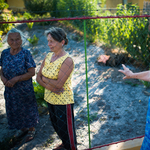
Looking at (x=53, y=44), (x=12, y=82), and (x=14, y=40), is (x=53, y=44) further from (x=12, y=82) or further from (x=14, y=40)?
(x=12, y=82)

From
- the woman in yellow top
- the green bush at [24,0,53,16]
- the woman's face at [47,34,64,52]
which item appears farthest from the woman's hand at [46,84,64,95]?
the green bush at [24,0,53,16]

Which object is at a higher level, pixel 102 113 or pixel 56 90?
pixel 56 90

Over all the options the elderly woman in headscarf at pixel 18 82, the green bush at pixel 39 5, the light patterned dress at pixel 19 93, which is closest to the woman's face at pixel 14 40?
the elderly woman in headscarf at pixel 18 82

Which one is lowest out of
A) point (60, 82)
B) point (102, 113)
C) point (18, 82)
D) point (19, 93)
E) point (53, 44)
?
point (102, 113)

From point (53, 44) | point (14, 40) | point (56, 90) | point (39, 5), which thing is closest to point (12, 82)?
point (14, 40)

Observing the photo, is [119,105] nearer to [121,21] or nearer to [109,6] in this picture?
[121,21]

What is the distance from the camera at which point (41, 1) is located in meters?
12.1

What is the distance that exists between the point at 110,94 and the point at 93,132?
4.66 ft

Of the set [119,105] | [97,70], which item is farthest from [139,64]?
[119,105]

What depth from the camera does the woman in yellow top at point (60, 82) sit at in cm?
198

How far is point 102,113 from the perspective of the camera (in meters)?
3.47

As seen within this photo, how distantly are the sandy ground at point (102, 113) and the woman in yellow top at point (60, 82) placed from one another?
0.61 feet

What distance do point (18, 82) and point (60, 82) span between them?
29.6 inches

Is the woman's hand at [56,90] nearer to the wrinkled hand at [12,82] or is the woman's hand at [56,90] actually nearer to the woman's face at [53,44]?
the woman's face at [53,44]
